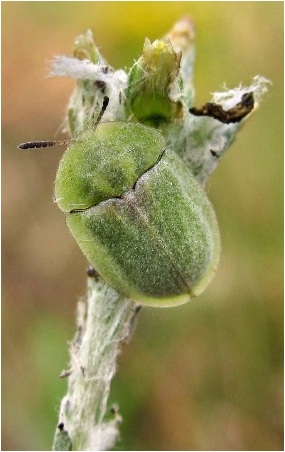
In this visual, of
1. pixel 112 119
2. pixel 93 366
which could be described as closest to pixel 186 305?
pixel 93 366

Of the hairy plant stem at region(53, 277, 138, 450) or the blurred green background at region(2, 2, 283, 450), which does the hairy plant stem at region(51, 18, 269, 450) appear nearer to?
the hairy plant stem at region(53, 277, 138, 450)

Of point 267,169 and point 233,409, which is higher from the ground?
point 267,169

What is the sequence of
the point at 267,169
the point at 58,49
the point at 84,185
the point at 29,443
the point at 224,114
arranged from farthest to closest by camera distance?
1. the point at 58,49
2. the point at 267,169
3. the point at 29,443
4. the point at 224,114
5. the point at 84,185

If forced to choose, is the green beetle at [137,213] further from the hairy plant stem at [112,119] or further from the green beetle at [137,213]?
the hairy plant stem at [112,119]

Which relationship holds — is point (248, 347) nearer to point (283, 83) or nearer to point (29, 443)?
point (29, 443)

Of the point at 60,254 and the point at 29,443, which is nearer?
the point at 29,443

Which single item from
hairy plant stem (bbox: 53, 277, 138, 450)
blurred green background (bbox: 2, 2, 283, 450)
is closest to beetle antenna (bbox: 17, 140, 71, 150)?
hairy plant stem (bbox: 53, 277, 138, 450)

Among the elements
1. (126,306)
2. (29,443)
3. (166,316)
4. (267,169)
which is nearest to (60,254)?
(166,316)
